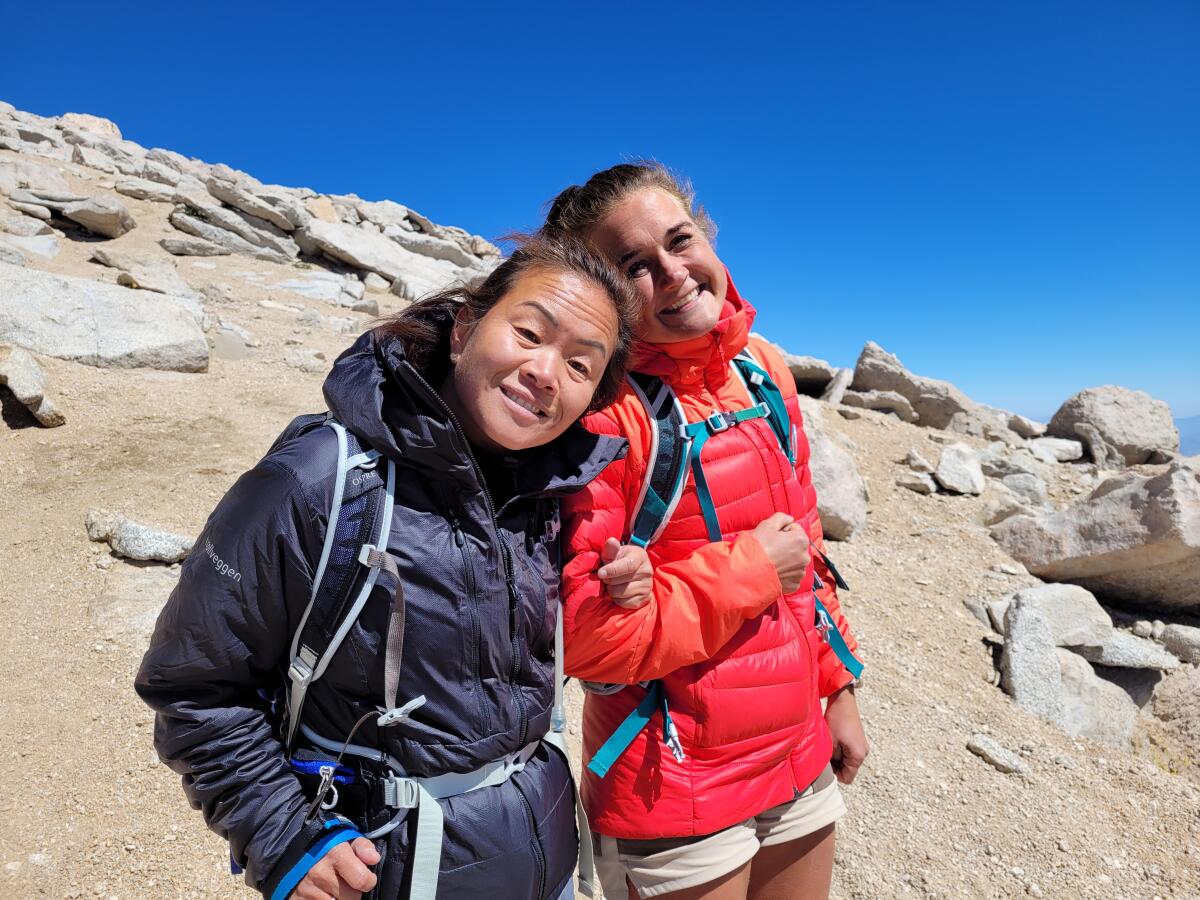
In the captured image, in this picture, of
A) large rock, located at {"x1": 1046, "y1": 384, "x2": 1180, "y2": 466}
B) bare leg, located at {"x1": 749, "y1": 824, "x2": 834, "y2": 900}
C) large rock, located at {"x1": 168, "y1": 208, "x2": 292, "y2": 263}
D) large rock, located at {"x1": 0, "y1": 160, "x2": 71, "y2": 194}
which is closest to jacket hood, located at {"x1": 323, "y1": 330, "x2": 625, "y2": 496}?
bare leg, located at {"x1": 749, "y1": 824, "x2": 834, "y2": 900}

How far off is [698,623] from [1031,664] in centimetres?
542

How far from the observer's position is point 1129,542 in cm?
717

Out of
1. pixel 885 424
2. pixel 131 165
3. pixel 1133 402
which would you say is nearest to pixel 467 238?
pixel 131 165

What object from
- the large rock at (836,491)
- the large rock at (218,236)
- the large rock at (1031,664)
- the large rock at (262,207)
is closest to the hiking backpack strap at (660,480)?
the large rock at (1031,664)

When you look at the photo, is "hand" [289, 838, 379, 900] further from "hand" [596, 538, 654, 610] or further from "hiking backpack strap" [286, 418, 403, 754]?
"hand" [596, 538, 654, 610]

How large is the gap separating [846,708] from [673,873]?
3.19 feet

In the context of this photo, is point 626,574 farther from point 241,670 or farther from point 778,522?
point 241,670

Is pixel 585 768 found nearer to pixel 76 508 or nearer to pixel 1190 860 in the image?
pixel 1190 860

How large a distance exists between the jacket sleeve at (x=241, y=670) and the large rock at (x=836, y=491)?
673 centimetres

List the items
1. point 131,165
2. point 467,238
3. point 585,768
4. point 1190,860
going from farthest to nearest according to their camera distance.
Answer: point 467,238 < point 131,165 < point 1190,860 < point 585,768

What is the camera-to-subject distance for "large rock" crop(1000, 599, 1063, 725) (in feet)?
18.5

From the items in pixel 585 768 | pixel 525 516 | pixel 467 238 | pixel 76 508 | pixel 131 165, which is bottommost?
pixel 76 508

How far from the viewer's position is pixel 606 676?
189cm

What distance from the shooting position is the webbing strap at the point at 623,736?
1975 mm
